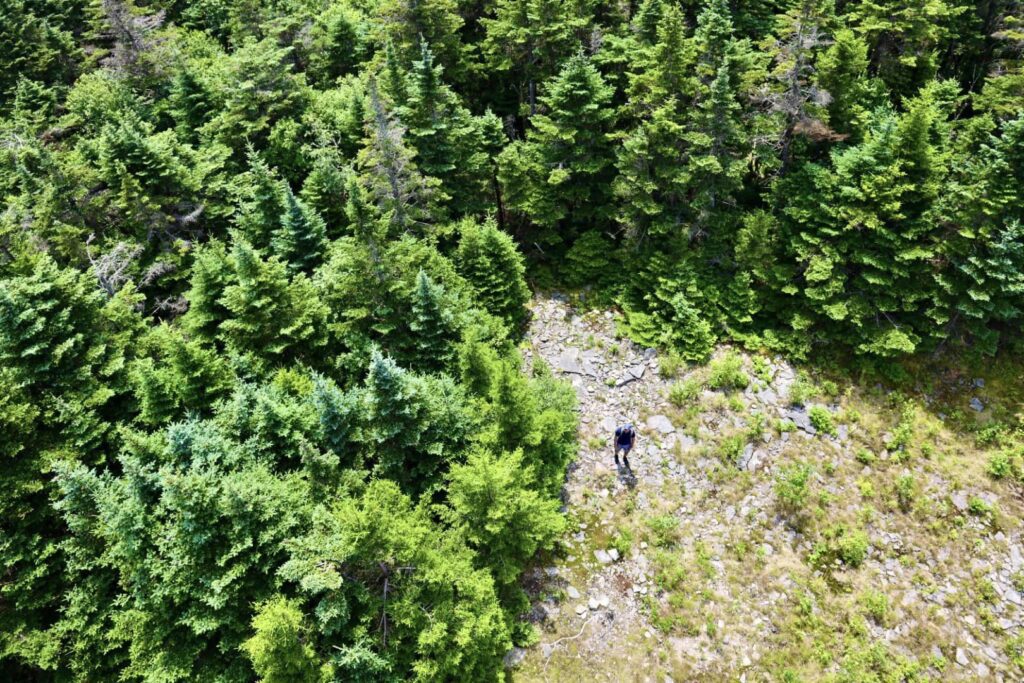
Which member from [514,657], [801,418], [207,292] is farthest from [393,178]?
[801,418]

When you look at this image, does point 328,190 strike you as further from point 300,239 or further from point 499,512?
point 499,512

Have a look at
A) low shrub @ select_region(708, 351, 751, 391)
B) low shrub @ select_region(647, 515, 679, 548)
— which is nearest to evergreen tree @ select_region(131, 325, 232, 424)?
low shrub @ select_region(647, 515, 679, 548)

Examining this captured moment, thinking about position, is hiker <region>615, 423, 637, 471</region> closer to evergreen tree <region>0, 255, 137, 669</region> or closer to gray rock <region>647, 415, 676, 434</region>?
gray rock <region>647, 415, 676, 434</region>

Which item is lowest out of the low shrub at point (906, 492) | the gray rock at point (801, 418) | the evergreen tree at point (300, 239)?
the low shrub at point (906, 492)

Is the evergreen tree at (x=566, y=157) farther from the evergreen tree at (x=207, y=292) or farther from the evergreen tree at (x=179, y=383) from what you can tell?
the evergreen tree at (x=179, y=383)

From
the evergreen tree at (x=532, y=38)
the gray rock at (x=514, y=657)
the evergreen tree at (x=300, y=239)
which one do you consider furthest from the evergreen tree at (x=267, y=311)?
the evergreen tree at (x=532, y=38)

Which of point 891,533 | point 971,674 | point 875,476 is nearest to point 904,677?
point 971,674
